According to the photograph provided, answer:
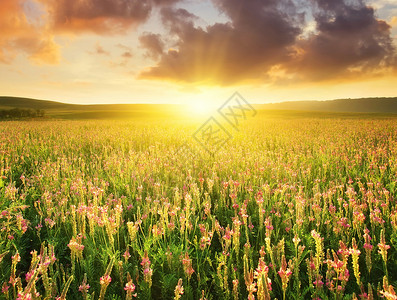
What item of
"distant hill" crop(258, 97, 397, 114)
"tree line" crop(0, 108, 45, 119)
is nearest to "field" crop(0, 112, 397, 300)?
"tree line" crop(0, 108, 45, 119)

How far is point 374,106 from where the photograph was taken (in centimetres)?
14125

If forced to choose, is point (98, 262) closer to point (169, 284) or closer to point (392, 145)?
point (169, 284)

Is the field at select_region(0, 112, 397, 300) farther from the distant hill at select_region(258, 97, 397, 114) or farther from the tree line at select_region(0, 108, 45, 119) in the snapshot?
the distant hill at select_region(258, 97, 397, 114)

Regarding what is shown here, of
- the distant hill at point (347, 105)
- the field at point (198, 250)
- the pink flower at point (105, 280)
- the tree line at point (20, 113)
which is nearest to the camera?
the pink flower at point (105, 280)

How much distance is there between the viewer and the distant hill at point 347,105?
5458 inches

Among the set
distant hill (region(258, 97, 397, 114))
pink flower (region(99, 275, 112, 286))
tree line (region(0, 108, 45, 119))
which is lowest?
pink flower (region(99, 275, 112, 286))

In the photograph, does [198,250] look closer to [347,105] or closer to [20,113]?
[20,113]

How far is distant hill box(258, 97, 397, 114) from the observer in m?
139

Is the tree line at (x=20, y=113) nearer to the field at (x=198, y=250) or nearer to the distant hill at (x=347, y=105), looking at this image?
the field at (x=198, y=250)

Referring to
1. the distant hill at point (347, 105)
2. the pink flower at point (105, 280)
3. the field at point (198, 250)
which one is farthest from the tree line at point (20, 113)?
the distant hill at point (347, 105)

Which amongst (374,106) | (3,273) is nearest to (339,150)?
(3,273)

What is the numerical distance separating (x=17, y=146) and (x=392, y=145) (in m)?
11.2

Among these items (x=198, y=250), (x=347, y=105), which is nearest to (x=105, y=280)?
(x=198, y=250)

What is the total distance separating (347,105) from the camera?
143 metres
